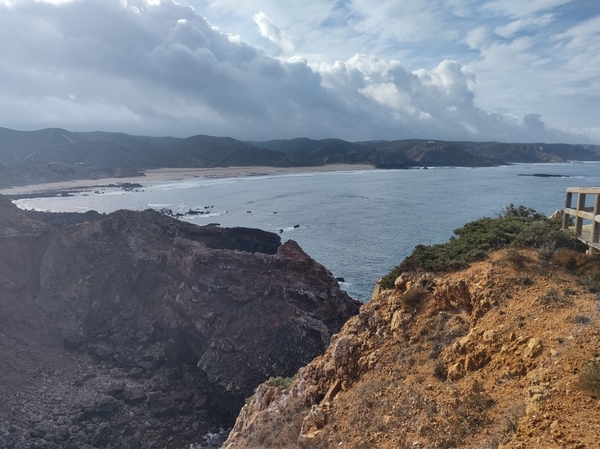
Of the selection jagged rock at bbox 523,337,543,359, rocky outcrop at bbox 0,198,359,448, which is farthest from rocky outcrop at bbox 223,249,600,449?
rocky outcrop at bbox 0,198,359,448

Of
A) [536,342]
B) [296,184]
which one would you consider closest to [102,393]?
[536,342]

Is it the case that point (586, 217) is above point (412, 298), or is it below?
above

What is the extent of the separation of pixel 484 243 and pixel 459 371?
4404 mm

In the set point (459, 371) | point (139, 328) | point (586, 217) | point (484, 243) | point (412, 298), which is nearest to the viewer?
point (459, 371)

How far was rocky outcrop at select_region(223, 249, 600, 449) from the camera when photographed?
6957 millimetres

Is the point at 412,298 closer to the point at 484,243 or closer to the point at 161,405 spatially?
the point at 484,243

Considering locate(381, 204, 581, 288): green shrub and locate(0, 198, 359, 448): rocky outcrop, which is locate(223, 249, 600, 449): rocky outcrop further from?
locate(0, 198, 359, 448): rocky outcrop

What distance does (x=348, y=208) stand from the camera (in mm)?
83375

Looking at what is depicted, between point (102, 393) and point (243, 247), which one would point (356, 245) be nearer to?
point (243, 247)

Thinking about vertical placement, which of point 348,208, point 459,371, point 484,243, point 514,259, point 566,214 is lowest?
point 348,208

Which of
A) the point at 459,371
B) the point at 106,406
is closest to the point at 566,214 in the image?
the point at 459,371

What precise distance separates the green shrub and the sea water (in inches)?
946

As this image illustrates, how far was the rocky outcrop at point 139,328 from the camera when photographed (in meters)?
23.1

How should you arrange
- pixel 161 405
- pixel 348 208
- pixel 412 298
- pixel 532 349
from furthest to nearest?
pixel 348 208, pixel 161 405, pixel 412 298, pixel 532 349
